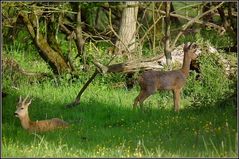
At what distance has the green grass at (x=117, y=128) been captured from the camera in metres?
8.34

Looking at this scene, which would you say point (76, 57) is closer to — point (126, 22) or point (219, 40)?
point (126, 22)

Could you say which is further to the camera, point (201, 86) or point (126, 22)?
point (126, 22)

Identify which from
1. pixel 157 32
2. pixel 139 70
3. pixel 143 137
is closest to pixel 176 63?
pixel 139 70

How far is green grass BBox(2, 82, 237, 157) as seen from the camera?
328 inches

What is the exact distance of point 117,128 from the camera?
419 inches

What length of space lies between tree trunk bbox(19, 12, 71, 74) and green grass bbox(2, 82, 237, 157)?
1.56 m

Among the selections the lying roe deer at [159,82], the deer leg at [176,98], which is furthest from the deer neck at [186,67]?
the deer leg at [176,98]

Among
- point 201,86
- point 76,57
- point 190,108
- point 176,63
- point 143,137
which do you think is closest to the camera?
point 143,137

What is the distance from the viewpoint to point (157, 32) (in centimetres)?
1866

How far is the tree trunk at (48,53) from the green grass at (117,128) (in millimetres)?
1559

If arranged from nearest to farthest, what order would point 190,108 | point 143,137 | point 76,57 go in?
1. point 143,137
2. point 190,108
3. point 76,57

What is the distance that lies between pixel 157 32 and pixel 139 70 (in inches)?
164

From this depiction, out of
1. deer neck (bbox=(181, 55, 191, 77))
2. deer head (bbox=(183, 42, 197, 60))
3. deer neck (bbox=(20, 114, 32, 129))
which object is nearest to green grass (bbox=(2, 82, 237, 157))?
deer neck (bbox=(20, 114, 32, 129))

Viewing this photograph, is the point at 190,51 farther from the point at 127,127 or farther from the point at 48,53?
the point at 48,53
